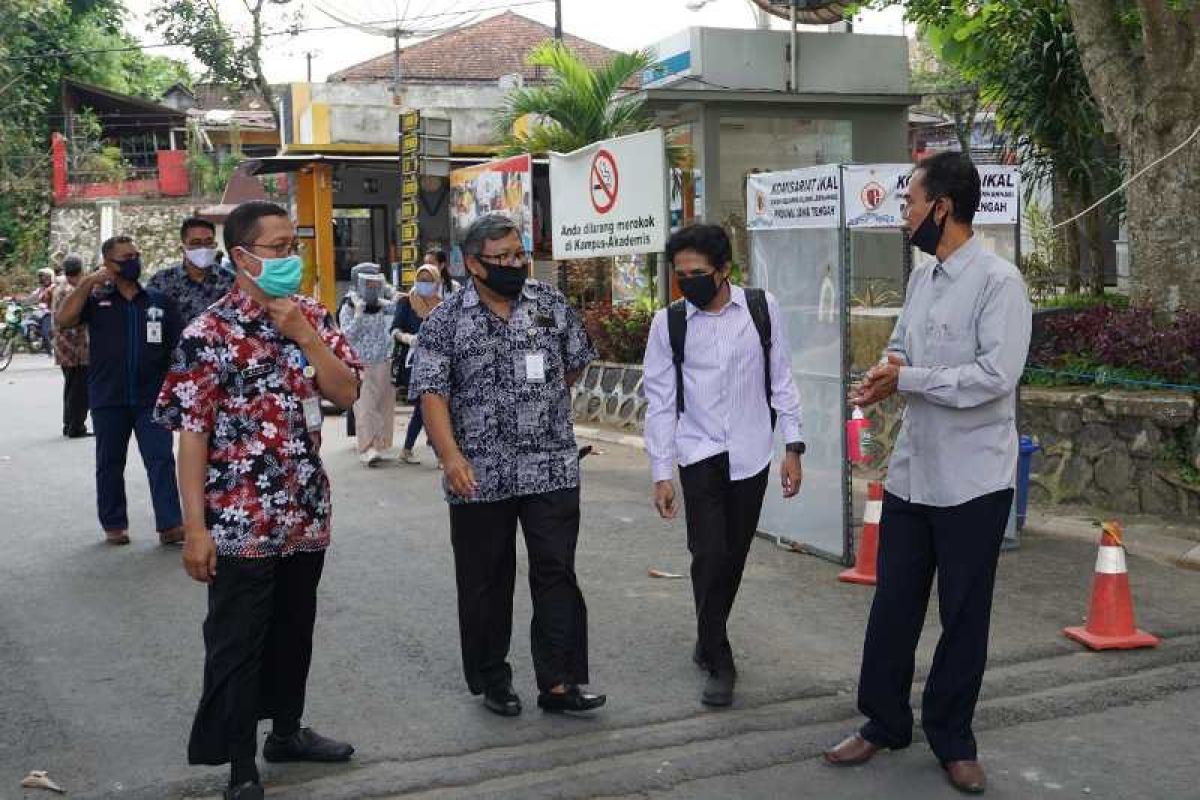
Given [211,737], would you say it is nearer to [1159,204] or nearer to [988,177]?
[988,177]

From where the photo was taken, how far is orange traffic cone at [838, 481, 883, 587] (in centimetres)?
729

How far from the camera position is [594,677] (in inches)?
227

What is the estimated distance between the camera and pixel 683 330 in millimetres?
5465

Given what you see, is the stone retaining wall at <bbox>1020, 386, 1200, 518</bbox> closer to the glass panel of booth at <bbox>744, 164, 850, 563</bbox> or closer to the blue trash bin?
the blue trash bin

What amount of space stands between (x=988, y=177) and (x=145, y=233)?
120 feet

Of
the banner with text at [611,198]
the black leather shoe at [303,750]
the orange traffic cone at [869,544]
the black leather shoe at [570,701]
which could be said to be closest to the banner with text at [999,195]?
the orange traffic cone at [869,544]

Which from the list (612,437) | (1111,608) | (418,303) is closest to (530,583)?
(1111,608)

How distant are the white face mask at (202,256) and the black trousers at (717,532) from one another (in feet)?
12.6

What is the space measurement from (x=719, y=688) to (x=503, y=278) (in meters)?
1.78

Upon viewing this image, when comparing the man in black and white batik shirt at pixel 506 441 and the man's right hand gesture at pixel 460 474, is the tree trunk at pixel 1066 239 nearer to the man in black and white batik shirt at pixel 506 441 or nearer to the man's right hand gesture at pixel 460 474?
the man in black and white batik shirt at pixel 506 441

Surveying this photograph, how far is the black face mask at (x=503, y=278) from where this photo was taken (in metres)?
5.08

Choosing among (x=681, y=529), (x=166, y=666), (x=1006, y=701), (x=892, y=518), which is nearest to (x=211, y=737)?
(x=166, y=666)

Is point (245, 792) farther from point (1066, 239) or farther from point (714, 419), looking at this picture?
point (1066, 239)

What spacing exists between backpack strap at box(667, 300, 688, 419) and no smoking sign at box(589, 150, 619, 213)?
7421 millimetres
